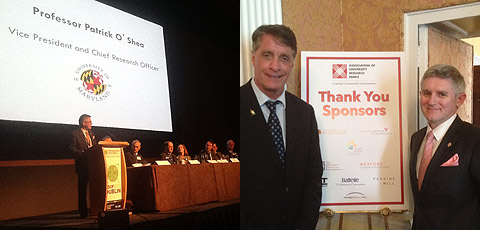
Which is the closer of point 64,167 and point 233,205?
point 64,167

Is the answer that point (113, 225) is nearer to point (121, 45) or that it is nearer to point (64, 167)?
point (64, 167)

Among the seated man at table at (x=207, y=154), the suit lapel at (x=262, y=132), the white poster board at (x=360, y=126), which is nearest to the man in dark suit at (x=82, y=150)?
the seated man at table at (x=207, y=154)

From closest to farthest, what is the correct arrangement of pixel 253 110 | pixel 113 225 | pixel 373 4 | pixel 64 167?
pixel 64 167 → pixel 113 225 → pixel 253 110 → pixel 373 4

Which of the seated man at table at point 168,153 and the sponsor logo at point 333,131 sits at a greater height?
the sponsor logo at point 333,131

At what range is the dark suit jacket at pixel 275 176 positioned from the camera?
268 cm

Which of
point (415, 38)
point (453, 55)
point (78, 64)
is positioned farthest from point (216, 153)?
point (453, 55)

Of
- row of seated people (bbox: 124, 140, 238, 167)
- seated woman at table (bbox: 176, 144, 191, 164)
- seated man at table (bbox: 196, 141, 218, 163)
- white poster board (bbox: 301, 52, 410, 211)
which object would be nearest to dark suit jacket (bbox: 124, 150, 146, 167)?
row of seated people (bbox: 124, 140, 238, 167)

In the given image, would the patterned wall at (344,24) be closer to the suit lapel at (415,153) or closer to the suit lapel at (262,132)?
the suit lapel at (262,132)

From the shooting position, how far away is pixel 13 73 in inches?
67.2

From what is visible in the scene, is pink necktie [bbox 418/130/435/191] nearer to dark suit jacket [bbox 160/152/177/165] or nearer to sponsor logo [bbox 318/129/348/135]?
sponsor logo [bbox 318/129/348/135]

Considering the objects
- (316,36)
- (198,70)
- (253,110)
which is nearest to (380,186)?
(253,110)

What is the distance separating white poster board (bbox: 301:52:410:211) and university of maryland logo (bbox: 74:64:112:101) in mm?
1393

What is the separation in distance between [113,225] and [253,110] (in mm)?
1132

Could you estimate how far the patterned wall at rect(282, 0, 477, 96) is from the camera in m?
3.17
